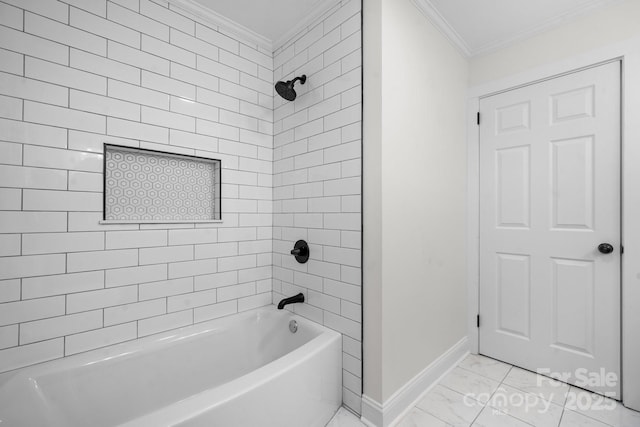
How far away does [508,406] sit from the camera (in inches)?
63.2

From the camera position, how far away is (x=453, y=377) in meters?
1.91

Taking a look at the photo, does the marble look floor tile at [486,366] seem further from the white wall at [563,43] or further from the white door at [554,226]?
the white wall at [563,43]

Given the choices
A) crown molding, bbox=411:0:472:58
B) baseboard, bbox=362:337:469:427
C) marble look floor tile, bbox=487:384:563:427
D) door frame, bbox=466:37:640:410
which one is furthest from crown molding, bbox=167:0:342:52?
marble look floor tile, bbox=487:384:563:427

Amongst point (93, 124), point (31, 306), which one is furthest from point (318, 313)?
point (93, 124)

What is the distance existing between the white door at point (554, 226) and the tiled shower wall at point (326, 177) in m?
1.25

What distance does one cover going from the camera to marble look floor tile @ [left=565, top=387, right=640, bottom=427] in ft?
4.92

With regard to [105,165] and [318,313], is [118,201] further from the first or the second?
[318,313]

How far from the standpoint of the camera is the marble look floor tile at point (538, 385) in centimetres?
170

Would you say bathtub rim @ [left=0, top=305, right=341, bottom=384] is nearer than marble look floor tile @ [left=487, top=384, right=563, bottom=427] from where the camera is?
Yes

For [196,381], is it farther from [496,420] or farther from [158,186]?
[496,420]

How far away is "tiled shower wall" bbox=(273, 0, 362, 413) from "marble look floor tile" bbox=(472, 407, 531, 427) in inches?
25.7

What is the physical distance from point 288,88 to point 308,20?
0.48 meters

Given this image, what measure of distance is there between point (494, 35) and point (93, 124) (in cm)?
260

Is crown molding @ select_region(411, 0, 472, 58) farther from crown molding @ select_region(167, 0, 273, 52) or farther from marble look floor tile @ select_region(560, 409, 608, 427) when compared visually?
marble look floor tile @ select_region(560, 409, 608, 427)
